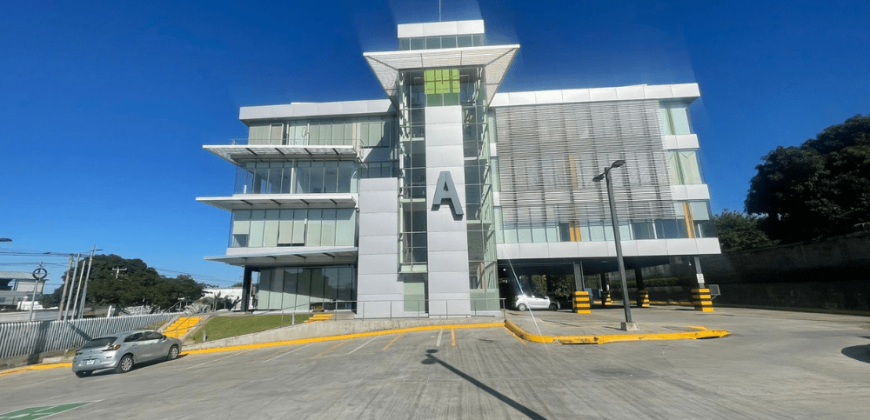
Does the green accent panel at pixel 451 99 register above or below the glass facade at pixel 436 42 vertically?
below

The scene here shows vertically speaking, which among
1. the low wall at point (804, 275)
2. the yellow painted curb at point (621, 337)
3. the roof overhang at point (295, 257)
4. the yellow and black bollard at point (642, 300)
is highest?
the roof overhang at point (295, 257)

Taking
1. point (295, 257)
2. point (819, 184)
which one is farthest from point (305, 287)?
point (819, 184)

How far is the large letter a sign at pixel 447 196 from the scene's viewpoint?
75.4ft

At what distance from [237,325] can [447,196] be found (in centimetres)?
1475

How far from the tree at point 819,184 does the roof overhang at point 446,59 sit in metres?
25.0

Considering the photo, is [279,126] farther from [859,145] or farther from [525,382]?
[859,145]

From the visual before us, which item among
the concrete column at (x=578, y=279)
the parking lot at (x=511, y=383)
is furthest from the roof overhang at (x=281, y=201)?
the concrete column at (x=578, y=279)

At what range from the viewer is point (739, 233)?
4553 centimetres

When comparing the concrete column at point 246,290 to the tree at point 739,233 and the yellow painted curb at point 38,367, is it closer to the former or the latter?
the yellow painted curb at point 38,367

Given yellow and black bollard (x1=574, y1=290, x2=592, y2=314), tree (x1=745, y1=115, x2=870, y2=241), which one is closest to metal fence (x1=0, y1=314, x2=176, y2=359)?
yellow and black bollard (x1=574, y1=290, x2=592, y2=314)

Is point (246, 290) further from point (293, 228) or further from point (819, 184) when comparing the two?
point (819, 184)

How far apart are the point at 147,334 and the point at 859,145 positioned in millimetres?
43808

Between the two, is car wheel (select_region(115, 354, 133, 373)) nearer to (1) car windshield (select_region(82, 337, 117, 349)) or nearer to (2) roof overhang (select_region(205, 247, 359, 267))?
(1) car windshield (select_region(82, 337, 117, 349))

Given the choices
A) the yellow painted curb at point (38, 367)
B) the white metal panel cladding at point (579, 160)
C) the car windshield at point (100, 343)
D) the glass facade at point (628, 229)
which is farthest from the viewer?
the white metal panel cladding at point (579, 160)
